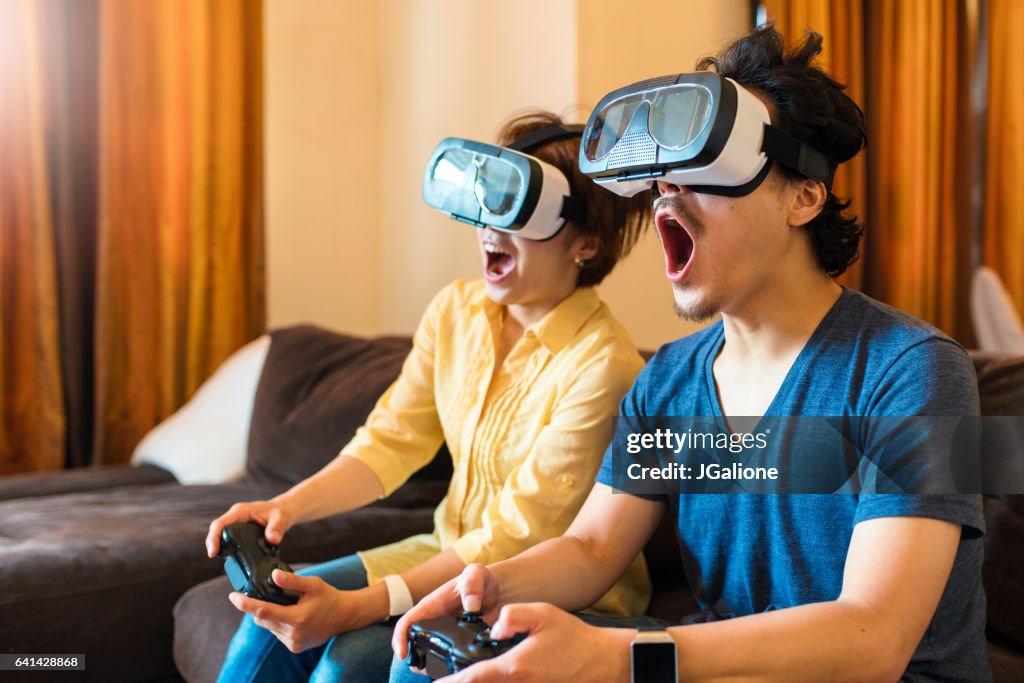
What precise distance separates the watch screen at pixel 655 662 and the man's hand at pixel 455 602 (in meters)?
0.22

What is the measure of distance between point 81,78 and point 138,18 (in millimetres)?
240

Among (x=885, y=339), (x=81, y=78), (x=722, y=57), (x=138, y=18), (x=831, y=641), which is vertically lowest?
(x=831, y=641)

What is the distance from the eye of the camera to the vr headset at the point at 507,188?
4.50 feet

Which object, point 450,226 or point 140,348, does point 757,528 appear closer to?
point 450,226

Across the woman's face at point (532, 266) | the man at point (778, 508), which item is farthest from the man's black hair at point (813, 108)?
the woman's face at point (532, 266)

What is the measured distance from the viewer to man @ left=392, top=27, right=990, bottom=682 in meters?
0.86

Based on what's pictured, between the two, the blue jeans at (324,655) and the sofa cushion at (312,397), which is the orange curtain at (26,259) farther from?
the blue jeans at (324,655)

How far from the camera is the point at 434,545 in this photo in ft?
5.03

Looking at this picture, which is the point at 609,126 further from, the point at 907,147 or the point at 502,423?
the point at 907,147

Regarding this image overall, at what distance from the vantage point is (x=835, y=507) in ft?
3.38

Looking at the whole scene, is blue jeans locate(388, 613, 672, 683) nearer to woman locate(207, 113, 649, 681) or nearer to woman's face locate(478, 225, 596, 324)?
woman locate(207, 113, 649, 681)

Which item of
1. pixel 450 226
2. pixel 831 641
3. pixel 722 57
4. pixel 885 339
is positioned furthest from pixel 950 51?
pixel 831 641

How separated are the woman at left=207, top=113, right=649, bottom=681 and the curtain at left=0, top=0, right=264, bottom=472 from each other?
150 cm

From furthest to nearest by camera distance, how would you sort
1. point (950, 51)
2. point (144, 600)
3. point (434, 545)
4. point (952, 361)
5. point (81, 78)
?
point (950, 51) → point (81, 78) → point (144, 600) → point (434, 545) → point (952, 361)
